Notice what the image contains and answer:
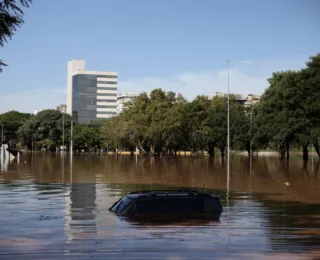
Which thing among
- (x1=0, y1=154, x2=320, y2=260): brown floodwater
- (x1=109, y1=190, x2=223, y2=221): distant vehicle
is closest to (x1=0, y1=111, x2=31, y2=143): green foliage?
(x1=0, y1=154, x2=320, y2=260): brown floodwater

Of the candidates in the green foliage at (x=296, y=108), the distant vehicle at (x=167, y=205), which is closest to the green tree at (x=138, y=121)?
the green foliage at (x=296, y=108)

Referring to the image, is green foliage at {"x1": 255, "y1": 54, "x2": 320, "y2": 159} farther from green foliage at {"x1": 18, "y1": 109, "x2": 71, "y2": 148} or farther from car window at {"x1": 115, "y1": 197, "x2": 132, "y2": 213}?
green foliage at {"x1": 18, "y1": 109, "x2": 71, "y2": 148}

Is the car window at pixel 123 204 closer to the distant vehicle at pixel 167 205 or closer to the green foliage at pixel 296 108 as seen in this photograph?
the distant vehicle at pixel 167 205

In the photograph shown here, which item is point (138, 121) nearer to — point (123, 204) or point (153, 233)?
point (123, 204)

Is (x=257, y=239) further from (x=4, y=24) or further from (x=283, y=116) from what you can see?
(x=283, y=116)

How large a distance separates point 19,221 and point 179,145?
277 feet

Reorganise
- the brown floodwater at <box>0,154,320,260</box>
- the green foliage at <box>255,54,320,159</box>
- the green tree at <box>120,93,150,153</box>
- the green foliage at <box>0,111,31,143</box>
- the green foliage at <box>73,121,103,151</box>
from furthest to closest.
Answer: the green foliage at <box>0,111,31,143</box> < the green foliage at <box>73,121,103,151</box> < the green tree at <box>120,93,150,153</box> < the green foliage at <box>255,54,320,159</box> < the brown floodwater at <box>0,154,320,260</box>

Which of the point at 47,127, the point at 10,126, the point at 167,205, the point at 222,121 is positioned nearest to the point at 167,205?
the point at 167,205

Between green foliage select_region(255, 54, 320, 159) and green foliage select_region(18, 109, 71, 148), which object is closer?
green foliage select_region(255, 54, 320, 159)

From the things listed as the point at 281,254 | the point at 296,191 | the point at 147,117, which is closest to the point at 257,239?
the point at 281,254

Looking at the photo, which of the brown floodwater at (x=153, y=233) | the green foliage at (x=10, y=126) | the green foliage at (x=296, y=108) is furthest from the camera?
the green foliage at (x=10, y=126)

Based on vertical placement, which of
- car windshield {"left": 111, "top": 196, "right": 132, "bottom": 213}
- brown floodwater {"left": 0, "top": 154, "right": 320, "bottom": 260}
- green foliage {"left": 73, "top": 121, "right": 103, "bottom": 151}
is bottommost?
brown floodwater {"left": 0, "top": 154, "right": 320, "bottom": 260}

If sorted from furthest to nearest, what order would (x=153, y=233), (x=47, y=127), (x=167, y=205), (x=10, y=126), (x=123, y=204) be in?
(x=10, y=126) → (x=47, y=127) → (x=123, y=204) → (x=167, y=205) → (x=153, y=233)

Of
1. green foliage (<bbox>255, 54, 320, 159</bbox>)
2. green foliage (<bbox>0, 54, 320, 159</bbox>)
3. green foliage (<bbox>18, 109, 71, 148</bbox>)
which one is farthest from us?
green foliage (<bbox>18, 109, 71, 148</bbox>)
